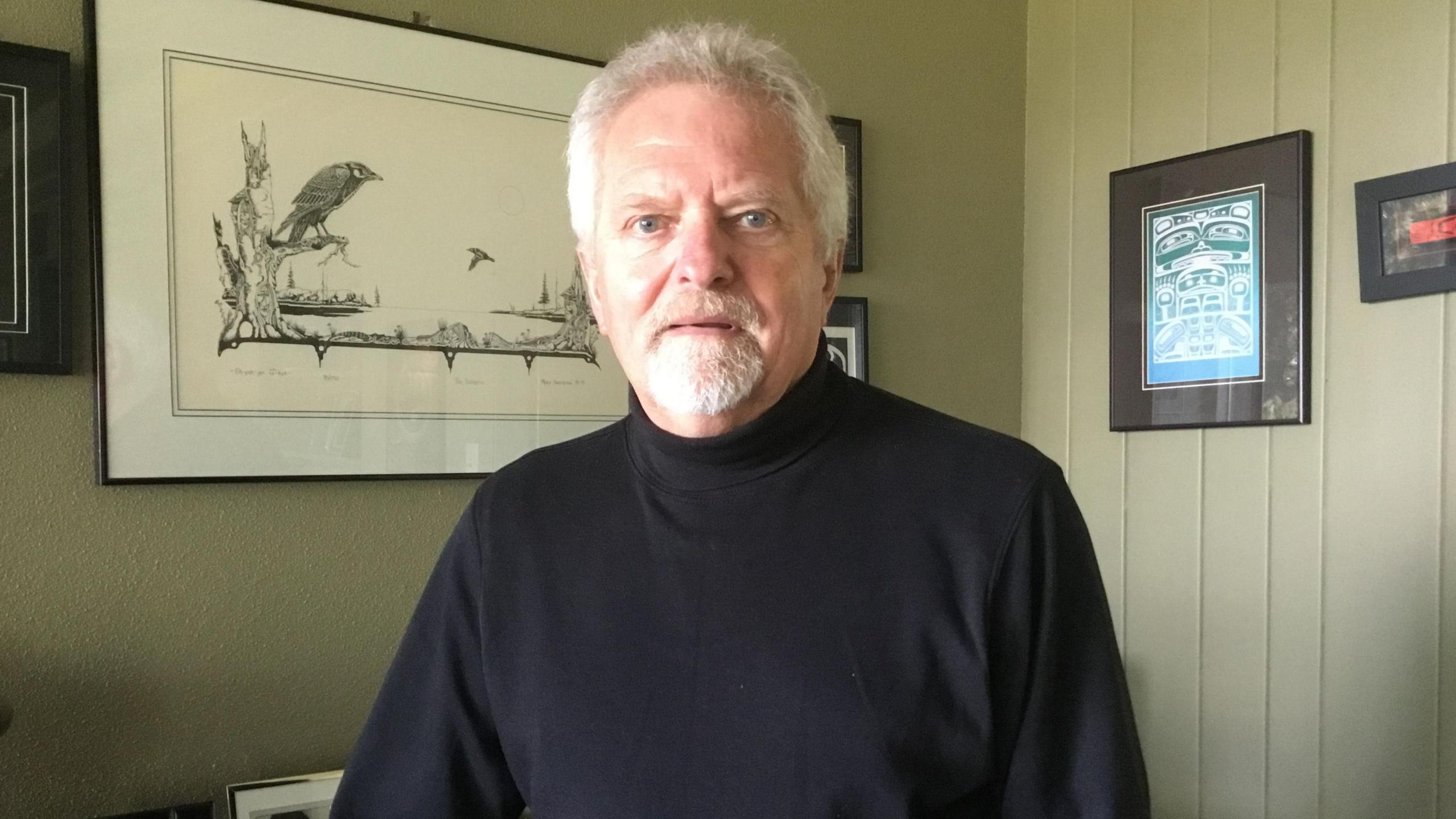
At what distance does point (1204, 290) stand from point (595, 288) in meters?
1.38

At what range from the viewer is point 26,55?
143cm

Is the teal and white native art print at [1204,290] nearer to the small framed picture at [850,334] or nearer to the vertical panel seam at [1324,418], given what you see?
the vertical panel seam at [1324,418]

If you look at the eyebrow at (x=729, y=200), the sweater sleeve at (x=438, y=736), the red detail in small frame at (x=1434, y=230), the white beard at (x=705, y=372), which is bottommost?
the sweater sleeve at (x=438, y=736)

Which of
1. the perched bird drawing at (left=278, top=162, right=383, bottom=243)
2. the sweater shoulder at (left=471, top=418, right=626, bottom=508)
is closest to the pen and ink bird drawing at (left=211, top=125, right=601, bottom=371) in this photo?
the perched bird drawing at (left=278, top=162, right=383, bottom=243)

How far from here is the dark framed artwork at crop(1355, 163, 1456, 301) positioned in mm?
1699

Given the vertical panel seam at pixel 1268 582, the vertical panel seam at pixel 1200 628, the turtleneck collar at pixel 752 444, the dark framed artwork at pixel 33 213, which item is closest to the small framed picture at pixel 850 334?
the vertical panel seam at pixel 1200 628

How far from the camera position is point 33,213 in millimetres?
1435

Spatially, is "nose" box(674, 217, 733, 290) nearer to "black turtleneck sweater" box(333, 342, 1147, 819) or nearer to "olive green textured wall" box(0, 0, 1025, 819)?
"black turtleneck sweater" box(333, 342, 1147, 819)

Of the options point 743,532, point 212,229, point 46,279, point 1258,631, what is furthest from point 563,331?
point 1258,631

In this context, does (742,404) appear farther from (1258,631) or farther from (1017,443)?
(1258,631)

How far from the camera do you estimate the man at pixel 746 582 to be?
1019mm

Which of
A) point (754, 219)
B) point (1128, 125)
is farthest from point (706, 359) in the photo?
point (1128, 125)

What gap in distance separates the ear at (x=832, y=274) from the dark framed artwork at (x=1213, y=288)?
1114mm

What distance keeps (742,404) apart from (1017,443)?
0.91 ft
